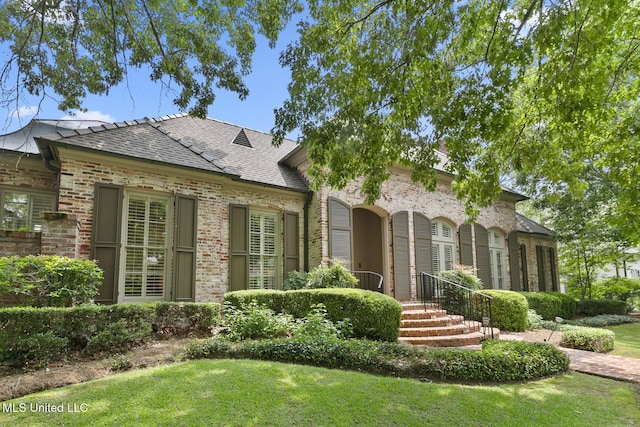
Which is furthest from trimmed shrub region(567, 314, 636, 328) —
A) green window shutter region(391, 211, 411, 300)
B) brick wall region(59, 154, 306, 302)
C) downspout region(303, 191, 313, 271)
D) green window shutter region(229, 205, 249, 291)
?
green window shutter region(229, 205, 249, 291)

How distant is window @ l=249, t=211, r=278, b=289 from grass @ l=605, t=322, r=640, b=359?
329 inches

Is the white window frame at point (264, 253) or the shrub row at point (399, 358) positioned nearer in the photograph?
the shrub row at point (399, 358)

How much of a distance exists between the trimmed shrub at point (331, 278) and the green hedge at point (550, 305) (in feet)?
26.2

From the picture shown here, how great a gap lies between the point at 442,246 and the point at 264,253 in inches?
268

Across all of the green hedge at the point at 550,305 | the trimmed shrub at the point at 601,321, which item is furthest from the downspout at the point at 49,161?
the trimmed shrub at the point at 601,321

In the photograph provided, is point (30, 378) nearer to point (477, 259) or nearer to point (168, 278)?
point (168, 278)

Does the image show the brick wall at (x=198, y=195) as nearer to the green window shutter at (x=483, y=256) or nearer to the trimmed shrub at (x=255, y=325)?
the trimmed shrub at (x=255, y=325)

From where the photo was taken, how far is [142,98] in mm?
5902

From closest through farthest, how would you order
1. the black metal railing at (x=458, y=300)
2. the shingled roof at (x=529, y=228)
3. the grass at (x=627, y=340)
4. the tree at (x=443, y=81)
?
the tree at (x=443, y=81), the grass at (x=627, y=340), the black metal railing at (x=458, y=300), the shingled roof at (x=529, y=228)

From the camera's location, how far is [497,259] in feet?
51.3

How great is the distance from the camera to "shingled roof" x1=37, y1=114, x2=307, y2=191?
307 inches

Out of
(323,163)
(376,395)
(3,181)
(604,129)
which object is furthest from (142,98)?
(604,129)

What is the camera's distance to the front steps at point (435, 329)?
7.98m

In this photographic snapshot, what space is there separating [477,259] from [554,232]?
6.25 meters
